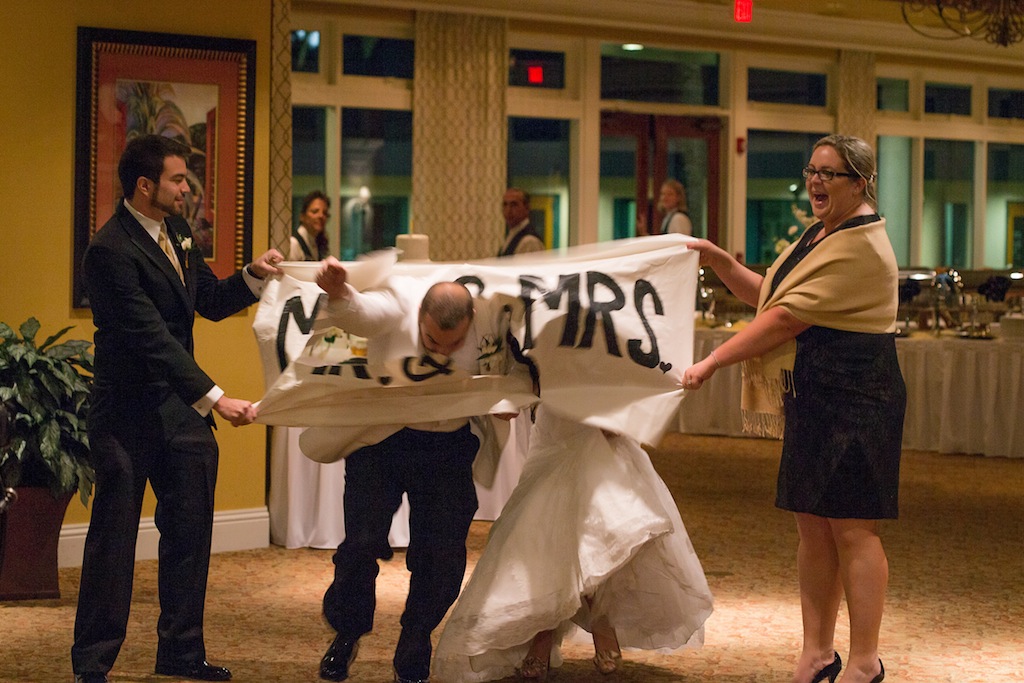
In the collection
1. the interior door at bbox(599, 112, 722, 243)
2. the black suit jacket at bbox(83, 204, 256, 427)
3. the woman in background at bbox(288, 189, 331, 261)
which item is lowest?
the black suit jacket at bbox(83, 204, 256, 427)

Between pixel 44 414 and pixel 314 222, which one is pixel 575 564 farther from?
pixel 314 222

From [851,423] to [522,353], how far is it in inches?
34.8

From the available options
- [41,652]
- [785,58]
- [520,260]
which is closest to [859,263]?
[520,260]

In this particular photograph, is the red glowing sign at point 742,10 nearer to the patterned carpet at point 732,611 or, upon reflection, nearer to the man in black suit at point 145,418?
the patterned carpet at point 732,611

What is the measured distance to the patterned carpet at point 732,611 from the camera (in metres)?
3.95

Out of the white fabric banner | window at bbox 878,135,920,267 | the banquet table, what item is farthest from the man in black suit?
window at bbox 878,135,920,267

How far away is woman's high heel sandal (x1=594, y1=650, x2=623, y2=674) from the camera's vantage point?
3828mm

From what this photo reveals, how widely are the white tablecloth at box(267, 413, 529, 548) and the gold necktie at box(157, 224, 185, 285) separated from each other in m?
1.98

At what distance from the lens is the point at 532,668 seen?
3746 millimetres

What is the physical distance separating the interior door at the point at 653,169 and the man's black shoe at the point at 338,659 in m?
8.71

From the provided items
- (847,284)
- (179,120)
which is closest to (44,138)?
(179,120)

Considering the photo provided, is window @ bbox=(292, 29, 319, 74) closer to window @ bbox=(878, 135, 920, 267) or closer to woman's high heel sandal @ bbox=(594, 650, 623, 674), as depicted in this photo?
window @ bbox=(878, 135, 920, 267)

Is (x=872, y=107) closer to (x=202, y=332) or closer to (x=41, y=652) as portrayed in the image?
(x=202, y=332)

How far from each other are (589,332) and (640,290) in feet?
0.71
